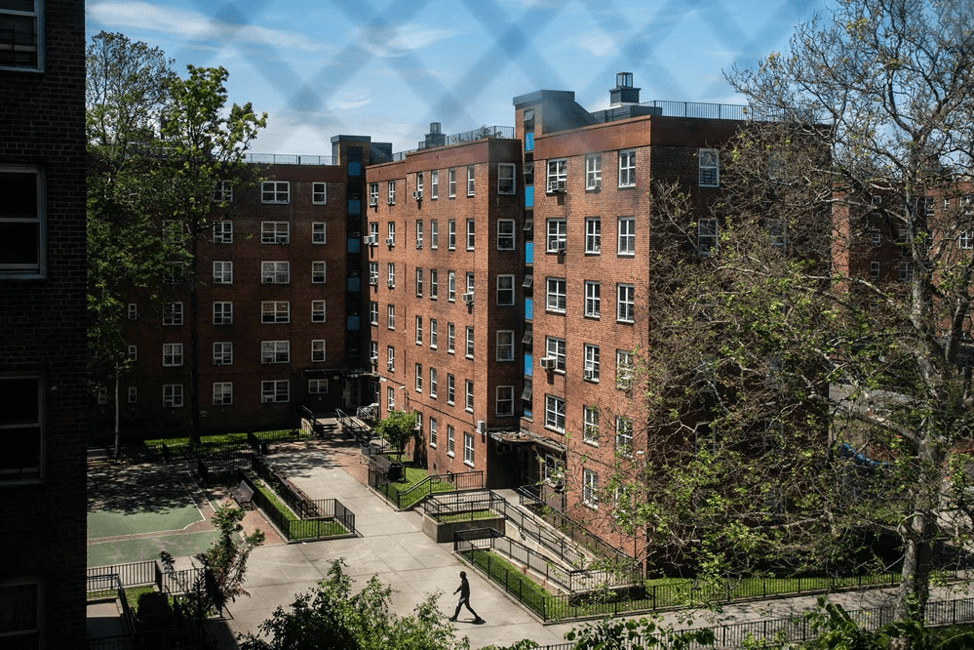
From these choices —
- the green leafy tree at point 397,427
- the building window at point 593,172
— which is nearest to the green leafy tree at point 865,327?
the building window at point 593,172

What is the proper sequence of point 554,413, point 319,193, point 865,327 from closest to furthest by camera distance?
point 865,327
point 554,413
point 319,193

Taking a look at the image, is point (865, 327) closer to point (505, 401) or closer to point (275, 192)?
point (505, 401)

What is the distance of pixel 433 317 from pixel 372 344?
941cm

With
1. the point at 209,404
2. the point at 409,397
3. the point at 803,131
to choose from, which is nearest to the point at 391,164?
the point at 409,397

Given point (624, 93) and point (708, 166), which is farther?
point (624, 93)

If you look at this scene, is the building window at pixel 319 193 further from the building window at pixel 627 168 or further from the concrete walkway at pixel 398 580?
the building window at pixel 627 168

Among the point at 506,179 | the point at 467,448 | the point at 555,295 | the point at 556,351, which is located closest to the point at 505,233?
the point at 506,179

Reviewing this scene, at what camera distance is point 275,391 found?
49.8 meters

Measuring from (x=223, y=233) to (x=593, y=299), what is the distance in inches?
930

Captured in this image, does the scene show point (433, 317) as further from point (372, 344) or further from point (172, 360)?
point (172, 360)

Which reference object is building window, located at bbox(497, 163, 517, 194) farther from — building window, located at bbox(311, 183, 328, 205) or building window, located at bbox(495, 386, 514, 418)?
building window, located at bbox(311, 183, 328, 205)

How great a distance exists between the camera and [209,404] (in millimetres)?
48312

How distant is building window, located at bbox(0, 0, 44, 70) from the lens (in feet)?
40.7

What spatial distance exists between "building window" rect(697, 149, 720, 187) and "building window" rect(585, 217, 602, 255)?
3777 millimetres
